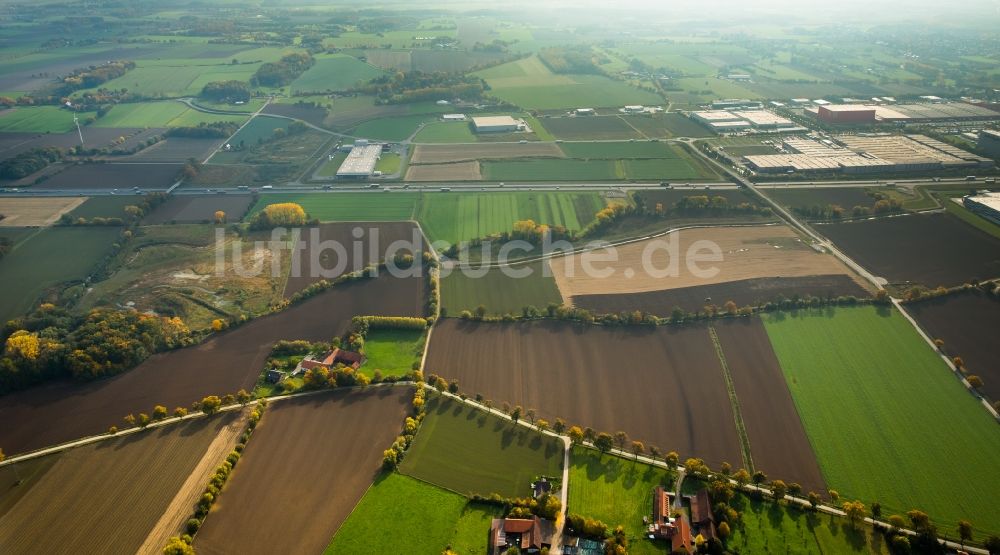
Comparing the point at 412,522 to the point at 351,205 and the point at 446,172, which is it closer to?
the point at 351,205

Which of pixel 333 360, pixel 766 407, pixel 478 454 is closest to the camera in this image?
pixel 478 454

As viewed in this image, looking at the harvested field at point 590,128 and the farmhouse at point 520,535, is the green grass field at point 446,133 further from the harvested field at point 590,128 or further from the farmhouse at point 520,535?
the farmhouse at point 520,535

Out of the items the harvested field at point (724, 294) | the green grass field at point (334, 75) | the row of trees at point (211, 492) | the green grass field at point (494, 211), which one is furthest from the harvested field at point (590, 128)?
the row of trees at point (211, 492)

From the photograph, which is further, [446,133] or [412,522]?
[446,133]

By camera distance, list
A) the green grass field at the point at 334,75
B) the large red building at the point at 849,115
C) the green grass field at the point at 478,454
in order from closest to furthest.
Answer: the green grass field at the point at 478,454, the large red building at the point at 849,115, the green grass field at the point at 334,75

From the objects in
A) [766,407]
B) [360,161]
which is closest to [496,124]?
[360,161]

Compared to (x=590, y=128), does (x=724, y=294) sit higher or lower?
lower
